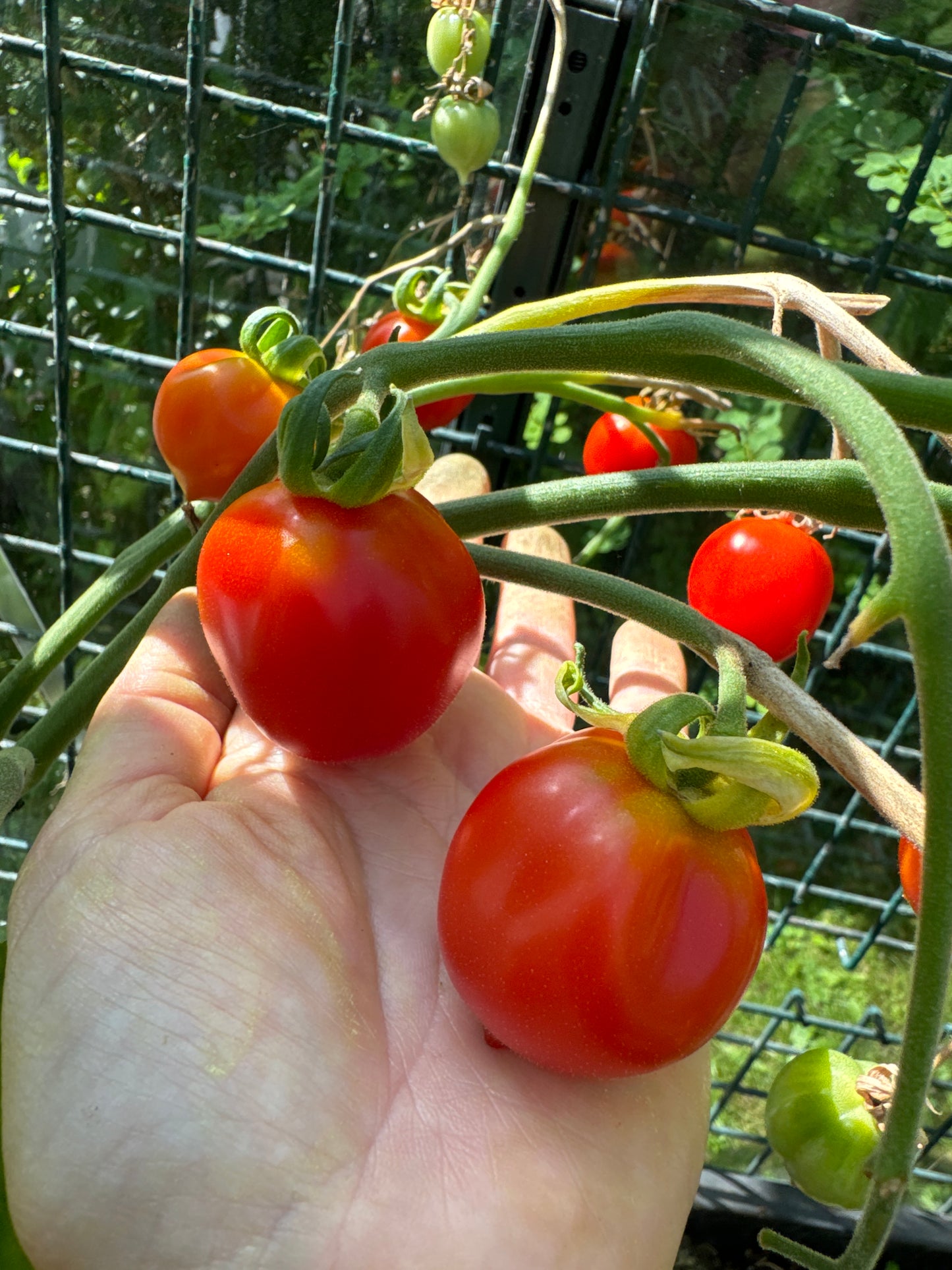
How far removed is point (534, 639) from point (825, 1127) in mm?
579

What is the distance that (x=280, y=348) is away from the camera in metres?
0.85

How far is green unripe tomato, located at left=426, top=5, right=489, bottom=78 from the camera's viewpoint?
0.99m

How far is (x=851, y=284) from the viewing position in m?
1.21

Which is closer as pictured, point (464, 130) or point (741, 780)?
point (741, 780)

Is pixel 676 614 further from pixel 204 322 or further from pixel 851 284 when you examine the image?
pixel 204 322

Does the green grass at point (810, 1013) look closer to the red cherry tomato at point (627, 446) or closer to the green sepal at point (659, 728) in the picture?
the red cherry tomato at point (627, 446)

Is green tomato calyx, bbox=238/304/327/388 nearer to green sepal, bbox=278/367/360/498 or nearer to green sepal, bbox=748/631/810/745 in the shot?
green sepal, bbox=278/367/360/498

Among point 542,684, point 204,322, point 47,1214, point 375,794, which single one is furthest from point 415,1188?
point 204,322

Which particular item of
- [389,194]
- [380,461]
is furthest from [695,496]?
[389,194]

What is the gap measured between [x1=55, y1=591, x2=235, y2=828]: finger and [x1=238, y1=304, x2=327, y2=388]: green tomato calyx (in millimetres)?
201

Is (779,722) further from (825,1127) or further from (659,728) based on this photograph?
(825,1127)

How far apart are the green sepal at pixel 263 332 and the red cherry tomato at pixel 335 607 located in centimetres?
27

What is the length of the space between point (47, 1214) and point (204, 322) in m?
1.03

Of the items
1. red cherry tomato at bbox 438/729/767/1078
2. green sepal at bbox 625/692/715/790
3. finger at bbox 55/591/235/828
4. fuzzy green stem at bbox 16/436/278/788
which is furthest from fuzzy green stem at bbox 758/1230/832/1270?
fuzzy green stem at bbox 16/436/278/788
